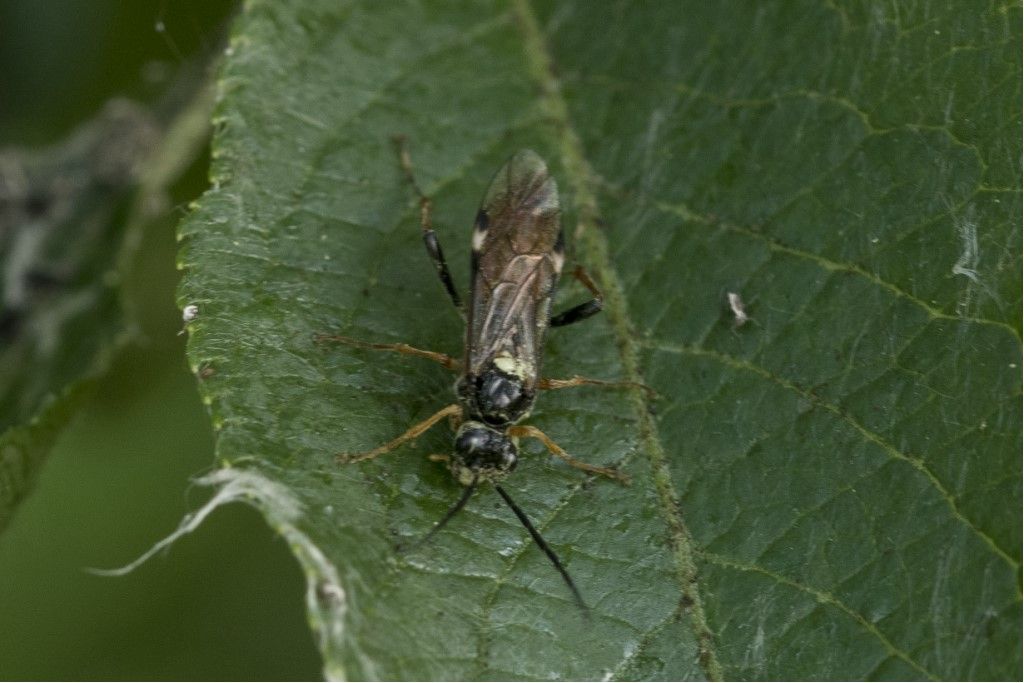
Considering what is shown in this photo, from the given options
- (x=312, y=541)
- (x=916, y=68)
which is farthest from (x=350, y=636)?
(x=916, y=68)

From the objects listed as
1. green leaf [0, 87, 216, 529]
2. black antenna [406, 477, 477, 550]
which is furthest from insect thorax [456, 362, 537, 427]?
green leaf [0, 87, 216, 529]

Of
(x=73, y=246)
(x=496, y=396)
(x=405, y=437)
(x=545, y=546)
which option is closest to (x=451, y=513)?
(x=545, y=546)

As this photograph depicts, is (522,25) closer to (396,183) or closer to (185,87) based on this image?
(396,183)

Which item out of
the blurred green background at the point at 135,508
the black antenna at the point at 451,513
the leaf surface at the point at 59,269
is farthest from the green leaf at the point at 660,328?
the blurred green background at the point at 135,508

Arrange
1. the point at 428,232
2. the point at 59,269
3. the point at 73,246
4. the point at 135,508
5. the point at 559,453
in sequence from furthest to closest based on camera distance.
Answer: the point at 135,508 < the point at 73,246 < the point at 59,269 < the point at 428,232 < the point at 559,453

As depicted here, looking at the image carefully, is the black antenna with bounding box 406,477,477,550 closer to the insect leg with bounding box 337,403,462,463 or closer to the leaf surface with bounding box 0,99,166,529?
the insect leg with bounding box 337,403,462,463

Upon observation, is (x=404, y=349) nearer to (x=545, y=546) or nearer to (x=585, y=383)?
(x=585, y=383)
